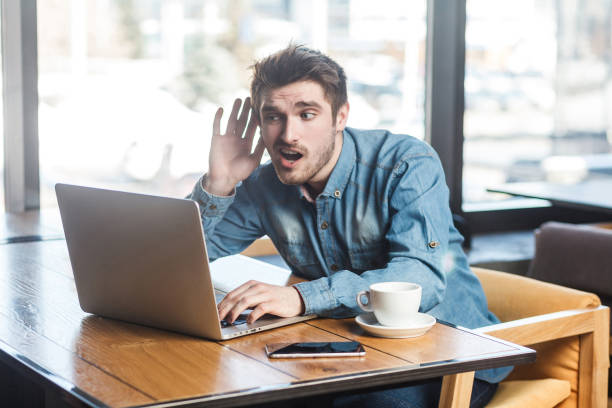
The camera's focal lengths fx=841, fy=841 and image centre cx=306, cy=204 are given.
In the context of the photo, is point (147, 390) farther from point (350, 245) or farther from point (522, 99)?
point (522, 99)

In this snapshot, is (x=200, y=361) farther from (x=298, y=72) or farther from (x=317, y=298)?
(x=298, y=72)

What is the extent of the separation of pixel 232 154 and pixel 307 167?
0.76 ft

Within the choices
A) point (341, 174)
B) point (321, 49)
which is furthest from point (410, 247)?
point (321, 49)

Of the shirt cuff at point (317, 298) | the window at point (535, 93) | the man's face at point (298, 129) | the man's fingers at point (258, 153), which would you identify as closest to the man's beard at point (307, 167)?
the man's face at point (298, 129)

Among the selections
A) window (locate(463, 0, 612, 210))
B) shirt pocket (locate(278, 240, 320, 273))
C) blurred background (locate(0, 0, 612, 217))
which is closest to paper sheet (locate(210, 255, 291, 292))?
shirt pocket (locate(278, 240, 320, 273))

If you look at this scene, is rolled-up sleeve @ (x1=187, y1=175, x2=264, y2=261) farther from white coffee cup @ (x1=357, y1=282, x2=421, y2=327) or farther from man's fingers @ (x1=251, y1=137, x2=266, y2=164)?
white coffee cup @ (x1=357, y1=282, x2=421, y2=327)

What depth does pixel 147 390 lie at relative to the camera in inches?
45.6

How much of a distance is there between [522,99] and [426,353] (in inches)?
111

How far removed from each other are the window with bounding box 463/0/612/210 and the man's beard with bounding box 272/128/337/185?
1.98 m

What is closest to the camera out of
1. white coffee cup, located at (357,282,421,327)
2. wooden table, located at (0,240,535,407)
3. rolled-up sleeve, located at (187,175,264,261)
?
wooden table, located at (0,240,535,407)

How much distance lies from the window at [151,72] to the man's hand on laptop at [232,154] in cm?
117

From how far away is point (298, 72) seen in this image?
1846 mm

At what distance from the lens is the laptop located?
53.1 inches

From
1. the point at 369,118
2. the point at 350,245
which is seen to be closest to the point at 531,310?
the point at 350,245
